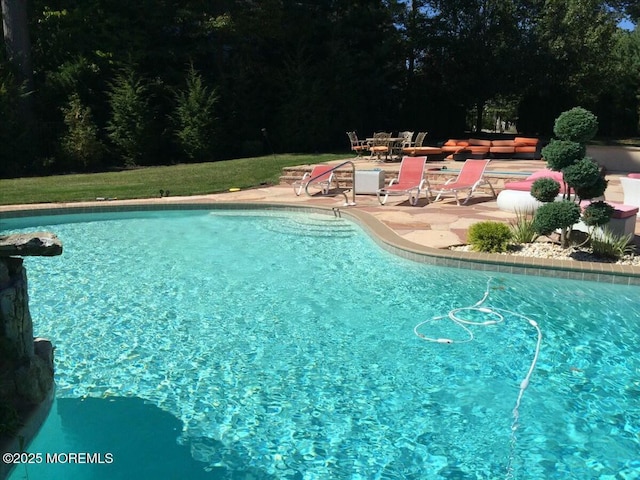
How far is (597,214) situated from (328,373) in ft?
13.3

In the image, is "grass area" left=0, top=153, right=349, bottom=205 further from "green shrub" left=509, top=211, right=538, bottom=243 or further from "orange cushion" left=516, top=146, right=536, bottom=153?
"green shrub" left=509, top=211, right=538, bottom=243

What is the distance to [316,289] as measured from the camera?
7.04m

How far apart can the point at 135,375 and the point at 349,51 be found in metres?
20.8

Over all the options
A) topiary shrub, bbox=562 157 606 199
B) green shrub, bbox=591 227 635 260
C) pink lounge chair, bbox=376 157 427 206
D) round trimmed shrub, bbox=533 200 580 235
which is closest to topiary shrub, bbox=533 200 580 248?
round trimmed shrub, bbox=533 200 580 235

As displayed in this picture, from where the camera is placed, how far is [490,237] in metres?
7.70

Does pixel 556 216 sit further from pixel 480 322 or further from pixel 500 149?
pixel 500 149

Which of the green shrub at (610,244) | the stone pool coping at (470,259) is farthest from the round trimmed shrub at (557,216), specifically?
the green shrub at (610,244)

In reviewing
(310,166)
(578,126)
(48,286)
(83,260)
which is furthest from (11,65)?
(578,126)

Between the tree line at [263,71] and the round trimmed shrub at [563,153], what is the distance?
48.2 ft

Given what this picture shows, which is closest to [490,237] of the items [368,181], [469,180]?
[469,180]

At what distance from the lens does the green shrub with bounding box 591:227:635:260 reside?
7.27 metres

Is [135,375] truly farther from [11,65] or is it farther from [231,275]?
[11,65]

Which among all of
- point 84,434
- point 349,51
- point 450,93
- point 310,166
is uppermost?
point 349,51

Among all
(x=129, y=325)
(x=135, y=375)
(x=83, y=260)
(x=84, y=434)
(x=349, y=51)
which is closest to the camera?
(x=84, y=434)
